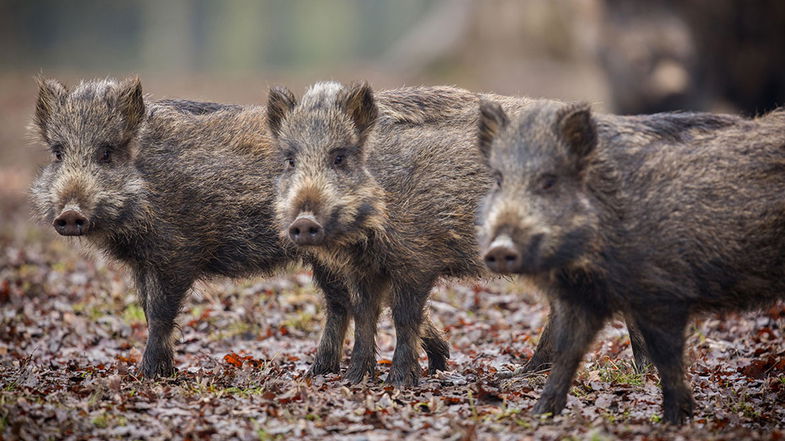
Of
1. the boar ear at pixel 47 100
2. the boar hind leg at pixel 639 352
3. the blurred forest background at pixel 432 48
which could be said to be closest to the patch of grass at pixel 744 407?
the boar hind leg at pixel 639 352

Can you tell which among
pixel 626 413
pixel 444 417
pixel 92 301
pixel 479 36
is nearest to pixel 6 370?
pixel 92 301

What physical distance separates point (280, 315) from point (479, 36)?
69.8 ft

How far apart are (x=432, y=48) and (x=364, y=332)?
2699 cm

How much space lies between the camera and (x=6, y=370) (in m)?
7.82

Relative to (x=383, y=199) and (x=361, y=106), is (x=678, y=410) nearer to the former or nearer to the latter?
(x=383, y=199)

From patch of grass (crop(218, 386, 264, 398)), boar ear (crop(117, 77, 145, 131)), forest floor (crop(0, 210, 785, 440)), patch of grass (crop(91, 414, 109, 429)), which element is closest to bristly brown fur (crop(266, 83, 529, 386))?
forest floor (crop(0, 210, 785, 440))

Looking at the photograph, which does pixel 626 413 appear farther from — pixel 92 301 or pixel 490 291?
pixel 92 301

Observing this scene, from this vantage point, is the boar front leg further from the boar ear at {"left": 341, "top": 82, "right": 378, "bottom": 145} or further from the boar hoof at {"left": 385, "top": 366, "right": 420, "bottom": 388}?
the boar ear at {"left": 341, "top": 82, "right": 378, "bottom": 145}

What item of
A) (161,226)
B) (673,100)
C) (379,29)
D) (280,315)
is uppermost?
(379,29)

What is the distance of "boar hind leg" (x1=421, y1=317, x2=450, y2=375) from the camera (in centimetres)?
812

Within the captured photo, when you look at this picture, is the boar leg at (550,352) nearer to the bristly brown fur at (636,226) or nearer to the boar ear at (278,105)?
the bristly brown fur at (636,226)

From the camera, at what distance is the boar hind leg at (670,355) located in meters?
6.00

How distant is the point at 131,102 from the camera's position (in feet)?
26.0

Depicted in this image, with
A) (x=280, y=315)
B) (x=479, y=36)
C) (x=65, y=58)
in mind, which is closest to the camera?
(x=280, y=315)
